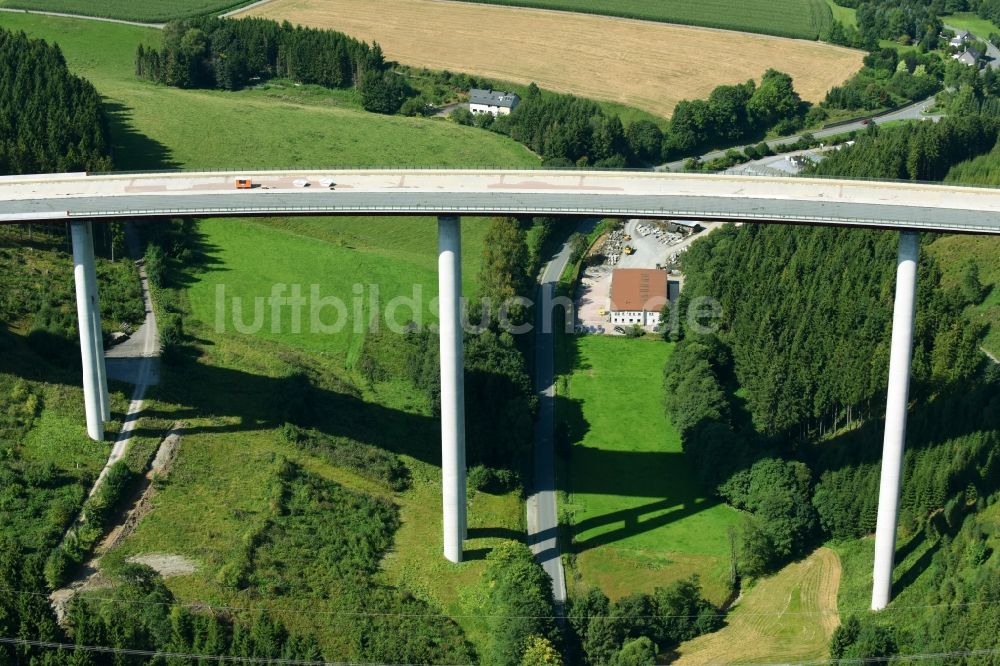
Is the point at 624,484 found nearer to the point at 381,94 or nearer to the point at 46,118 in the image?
the point at 46,118

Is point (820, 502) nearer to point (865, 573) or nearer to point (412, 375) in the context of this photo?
point (865, 573)

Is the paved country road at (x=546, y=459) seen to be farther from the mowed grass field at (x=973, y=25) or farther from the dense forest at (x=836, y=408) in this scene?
the mowed grass field at (x=973, y=25)

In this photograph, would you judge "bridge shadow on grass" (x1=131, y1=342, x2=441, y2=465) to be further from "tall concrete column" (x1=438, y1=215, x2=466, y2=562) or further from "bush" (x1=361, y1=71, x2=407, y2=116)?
"bush" (x1=361, y1=71, x2=407, y2=116)

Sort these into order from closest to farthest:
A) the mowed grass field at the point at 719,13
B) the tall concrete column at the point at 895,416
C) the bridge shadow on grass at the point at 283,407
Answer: the tall concrete column at the point at 895,416 → the bridge shadow on grass at the point at 283,407 → the mowed grass field at the point at 719,13

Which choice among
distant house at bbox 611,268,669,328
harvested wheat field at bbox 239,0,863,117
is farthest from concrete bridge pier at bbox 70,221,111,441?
harvested wheat field at bbox 239,0,863,117

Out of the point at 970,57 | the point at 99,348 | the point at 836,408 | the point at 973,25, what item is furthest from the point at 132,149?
the point at 973,25

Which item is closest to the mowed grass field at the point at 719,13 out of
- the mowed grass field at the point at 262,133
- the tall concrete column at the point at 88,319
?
the mowed grass field at the point at 262,133
